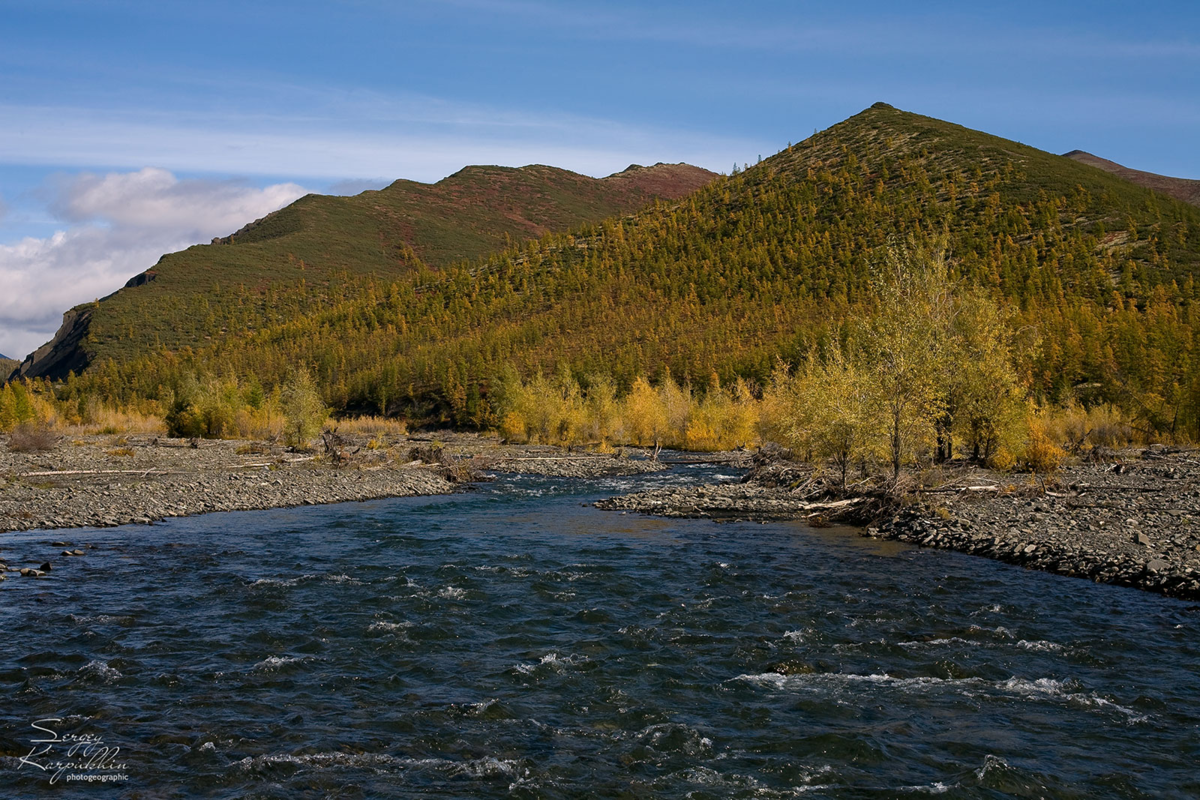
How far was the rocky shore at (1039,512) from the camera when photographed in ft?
62.8

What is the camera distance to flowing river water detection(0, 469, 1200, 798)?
936 centimetres

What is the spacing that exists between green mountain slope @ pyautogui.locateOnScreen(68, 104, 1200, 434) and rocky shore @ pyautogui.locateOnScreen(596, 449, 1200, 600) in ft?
104

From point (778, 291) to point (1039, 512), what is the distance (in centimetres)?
11867

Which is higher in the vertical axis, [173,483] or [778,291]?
[778,291]

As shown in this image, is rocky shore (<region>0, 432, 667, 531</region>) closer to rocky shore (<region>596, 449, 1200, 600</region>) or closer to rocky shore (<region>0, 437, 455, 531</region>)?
rocky shore (<region>0, 437, 455, 531</region>)

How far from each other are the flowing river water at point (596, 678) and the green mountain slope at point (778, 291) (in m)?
51.3

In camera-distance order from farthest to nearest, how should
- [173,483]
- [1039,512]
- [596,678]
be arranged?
1. [173,483]
2. [1039,512]
3. [596,678]

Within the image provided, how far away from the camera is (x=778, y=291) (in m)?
140
